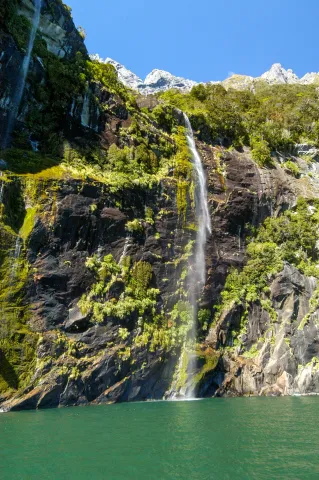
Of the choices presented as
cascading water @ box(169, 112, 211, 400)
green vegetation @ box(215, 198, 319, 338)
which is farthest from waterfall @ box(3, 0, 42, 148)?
green vegetation @ box(215, 198, 319, 338)

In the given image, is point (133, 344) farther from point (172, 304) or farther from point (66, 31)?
point (66, 31)

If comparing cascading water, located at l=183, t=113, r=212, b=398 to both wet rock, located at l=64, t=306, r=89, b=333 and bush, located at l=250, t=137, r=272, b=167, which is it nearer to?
bush, located at l=250, t=137, r=272, b=167

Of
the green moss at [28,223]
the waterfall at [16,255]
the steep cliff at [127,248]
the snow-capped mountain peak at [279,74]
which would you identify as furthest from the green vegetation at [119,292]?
the snow-capped mountain peak at [279,74]

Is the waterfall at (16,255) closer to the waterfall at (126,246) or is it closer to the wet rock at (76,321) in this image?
the wet rock at (76,321)

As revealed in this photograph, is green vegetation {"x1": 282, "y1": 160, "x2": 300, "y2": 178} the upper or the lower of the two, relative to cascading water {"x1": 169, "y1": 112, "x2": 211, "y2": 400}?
upper

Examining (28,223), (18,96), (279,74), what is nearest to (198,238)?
(28,223)

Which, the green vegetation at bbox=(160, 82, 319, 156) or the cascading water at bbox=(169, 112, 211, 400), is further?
the green vegetation at bbox=(160, 82, 319, 156)
